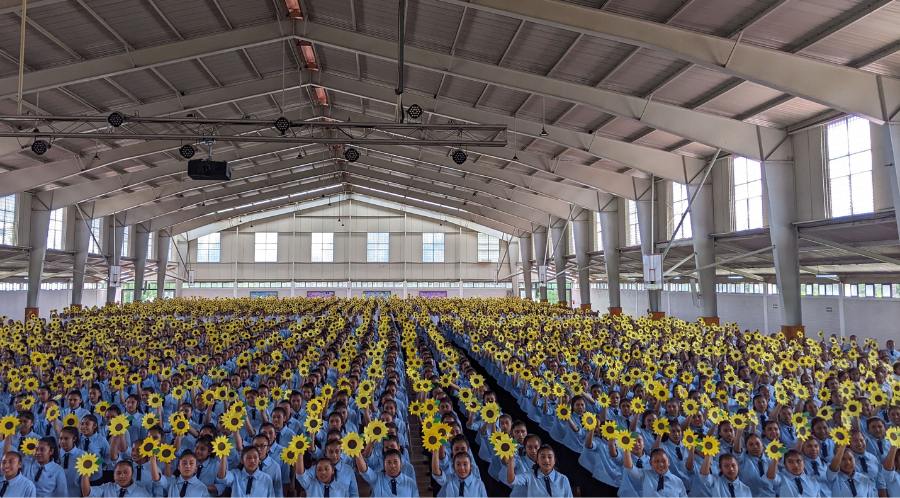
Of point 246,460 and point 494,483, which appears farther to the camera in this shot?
point 494,483

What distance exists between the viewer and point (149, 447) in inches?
272

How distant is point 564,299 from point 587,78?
1036 inches

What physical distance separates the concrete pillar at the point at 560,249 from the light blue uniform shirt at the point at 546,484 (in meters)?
34.8

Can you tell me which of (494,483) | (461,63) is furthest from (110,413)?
(461,63)

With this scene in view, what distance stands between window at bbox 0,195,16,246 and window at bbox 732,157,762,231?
113ft

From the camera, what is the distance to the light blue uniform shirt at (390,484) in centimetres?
694

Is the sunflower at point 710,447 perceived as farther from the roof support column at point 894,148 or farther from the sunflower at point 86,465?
the roof support column at point 894,148

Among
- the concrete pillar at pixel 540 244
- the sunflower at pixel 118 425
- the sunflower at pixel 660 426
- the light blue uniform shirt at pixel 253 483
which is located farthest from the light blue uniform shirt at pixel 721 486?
the concrete pillar at pixel 540 244

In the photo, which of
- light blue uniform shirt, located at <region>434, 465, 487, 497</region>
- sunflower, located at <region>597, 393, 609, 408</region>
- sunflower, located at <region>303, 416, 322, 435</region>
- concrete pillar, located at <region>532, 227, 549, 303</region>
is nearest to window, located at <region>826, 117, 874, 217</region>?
sunflower, located at <region>597, 393, 609, 408</region>

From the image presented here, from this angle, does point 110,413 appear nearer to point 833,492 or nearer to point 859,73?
point 833,492

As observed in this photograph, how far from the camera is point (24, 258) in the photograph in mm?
33469

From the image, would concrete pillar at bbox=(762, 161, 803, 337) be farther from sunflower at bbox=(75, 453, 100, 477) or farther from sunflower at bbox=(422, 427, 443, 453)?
sunflower at bbox=(75, 453, 100, 477)

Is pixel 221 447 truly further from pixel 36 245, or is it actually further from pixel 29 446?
pixel 36 245

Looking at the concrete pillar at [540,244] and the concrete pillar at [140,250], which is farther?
the concrete pillar at [540,244]
